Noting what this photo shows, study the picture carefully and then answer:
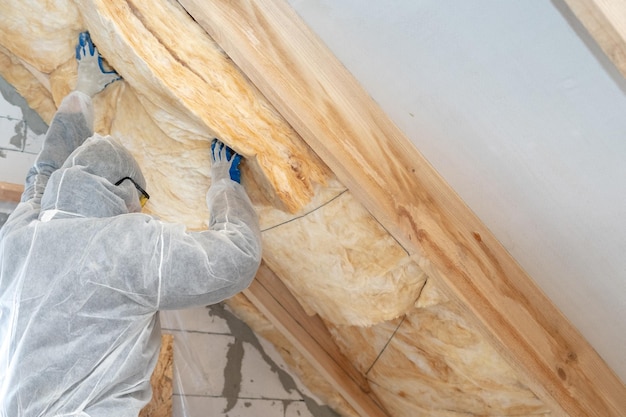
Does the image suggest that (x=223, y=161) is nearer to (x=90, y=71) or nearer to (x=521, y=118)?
(x=90, y=71)

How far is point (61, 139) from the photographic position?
213cm

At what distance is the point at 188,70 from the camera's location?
6.57ft

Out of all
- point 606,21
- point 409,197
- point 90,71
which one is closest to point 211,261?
point 409,197

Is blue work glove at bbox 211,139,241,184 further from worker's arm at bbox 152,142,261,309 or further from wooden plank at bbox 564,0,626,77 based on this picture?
wooden plank at bbox 564,0,626,77

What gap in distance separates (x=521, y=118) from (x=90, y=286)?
4.03 ft

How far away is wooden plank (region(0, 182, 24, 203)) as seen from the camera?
8.66ft

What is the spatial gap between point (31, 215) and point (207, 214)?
2.31 ft

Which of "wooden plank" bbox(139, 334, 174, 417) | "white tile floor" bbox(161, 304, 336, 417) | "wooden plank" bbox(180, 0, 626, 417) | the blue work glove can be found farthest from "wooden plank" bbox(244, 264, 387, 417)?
"wooden plank" bbox(180, 0, 626, 417)

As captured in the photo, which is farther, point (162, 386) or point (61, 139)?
point (162, 386)

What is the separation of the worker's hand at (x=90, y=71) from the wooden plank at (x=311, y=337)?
99 centimetres

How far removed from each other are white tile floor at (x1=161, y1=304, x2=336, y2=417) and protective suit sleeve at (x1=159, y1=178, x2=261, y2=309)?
3.75 ft

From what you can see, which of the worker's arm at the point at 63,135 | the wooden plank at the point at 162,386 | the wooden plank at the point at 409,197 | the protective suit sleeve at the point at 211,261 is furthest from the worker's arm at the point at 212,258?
the wooden plank at the point at 162,386

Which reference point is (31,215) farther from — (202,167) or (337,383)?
(337,383)

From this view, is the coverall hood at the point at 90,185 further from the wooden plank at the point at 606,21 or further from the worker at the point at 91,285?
the wooden plank at the point at 606,21
